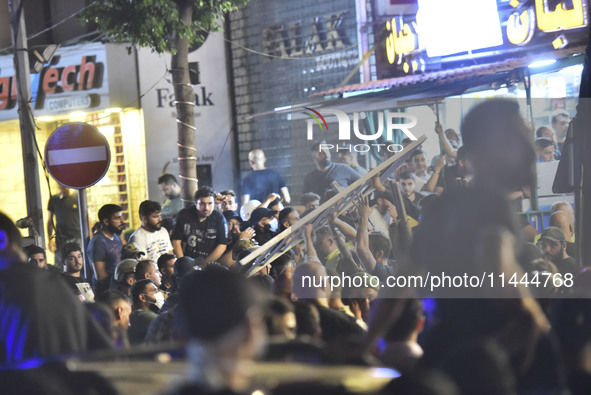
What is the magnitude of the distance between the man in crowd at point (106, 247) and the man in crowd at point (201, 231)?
2.13 ft

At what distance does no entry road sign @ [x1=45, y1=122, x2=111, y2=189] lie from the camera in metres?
8.73

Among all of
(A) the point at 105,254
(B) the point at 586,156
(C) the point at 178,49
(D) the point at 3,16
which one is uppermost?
(D) the point at 3,16

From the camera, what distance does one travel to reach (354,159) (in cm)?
593

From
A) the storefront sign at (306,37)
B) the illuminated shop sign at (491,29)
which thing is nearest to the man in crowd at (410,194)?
the illuminated shop sign at (491,29)

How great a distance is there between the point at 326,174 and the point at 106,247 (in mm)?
3778

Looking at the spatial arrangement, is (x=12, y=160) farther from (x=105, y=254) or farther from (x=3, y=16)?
(x=105, y=254)

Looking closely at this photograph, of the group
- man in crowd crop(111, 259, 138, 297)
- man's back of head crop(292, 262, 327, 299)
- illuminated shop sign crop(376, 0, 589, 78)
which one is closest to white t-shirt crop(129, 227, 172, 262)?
man in crowd crop(111, 259, 138, 297)

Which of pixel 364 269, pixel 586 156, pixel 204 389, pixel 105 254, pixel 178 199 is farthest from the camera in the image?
pixel 178 199

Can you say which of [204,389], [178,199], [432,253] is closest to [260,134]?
[178,199]

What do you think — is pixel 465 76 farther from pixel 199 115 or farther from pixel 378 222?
pixel 199 115

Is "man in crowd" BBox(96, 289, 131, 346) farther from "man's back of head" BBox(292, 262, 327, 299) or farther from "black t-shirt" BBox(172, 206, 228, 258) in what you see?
"black t-shirt" BBox(172, 206, 228, 258)

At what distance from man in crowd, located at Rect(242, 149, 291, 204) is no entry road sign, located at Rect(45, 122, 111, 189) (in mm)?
5438

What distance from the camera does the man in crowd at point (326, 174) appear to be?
5.83 meters

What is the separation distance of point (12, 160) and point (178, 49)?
719cm
